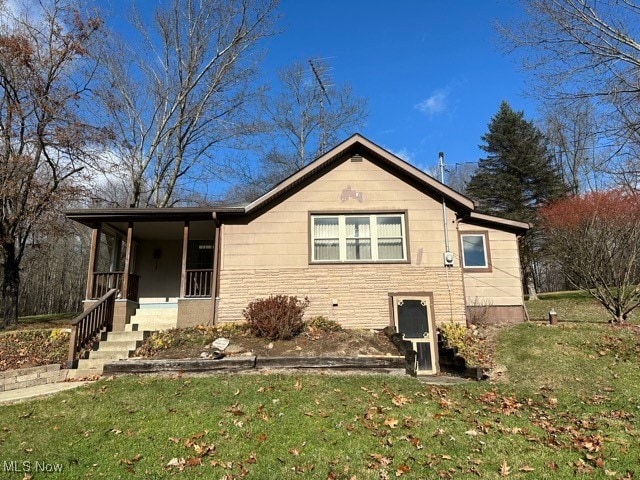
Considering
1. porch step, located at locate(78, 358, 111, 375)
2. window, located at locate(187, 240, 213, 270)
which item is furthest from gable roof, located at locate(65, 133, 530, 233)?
porch step, located at locate(78, 358, 111, 375)

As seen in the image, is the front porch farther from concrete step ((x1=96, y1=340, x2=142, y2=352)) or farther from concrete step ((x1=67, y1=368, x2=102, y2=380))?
concrete step ((x1=67, y1=368, x2=102, y2=380))

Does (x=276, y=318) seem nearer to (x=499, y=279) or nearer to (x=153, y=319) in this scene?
(x=153, y=319)

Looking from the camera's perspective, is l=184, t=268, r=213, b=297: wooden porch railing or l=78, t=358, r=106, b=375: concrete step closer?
l=78, t=358, r=106, b=375: concrete step

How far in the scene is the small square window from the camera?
13.6 m

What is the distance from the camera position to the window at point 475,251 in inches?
536

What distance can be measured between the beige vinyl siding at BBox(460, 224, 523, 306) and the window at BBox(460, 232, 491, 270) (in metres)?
0.19

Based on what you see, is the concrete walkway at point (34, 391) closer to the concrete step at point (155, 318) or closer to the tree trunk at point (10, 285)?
the concrete step at point (155, 318)

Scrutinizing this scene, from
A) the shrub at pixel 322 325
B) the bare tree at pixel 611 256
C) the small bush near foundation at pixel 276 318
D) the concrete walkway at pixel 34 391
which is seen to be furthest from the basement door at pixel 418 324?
the concrete walkway at pixel 34 391

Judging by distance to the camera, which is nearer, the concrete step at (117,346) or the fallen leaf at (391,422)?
the fallen leaf at (391,422)

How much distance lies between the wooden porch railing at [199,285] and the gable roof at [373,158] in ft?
8.45

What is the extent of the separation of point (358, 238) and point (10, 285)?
1398 centimetres

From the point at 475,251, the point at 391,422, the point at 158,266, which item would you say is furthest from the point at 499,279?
the point at 158,266

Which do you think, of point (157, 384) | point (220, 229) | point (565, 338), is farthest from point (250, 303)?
point (565, 338)

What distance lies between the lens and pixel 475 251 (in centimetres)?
1377
